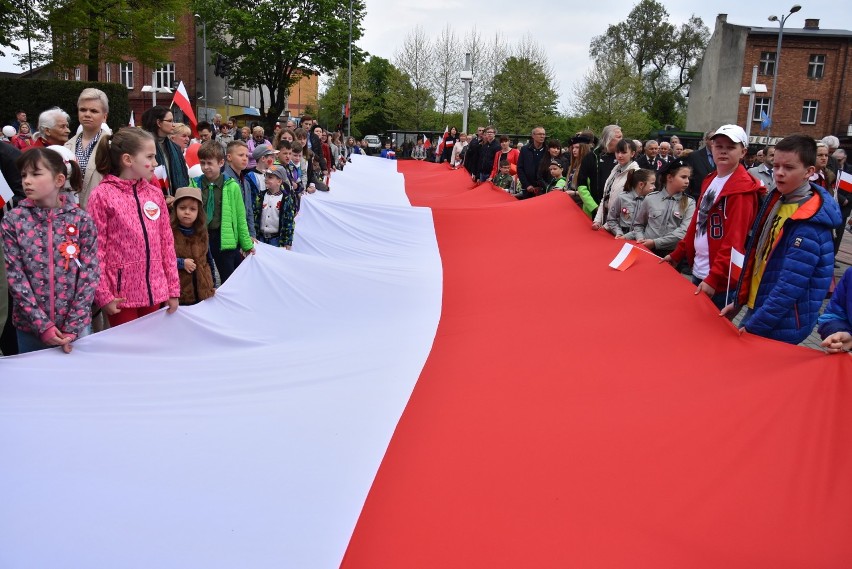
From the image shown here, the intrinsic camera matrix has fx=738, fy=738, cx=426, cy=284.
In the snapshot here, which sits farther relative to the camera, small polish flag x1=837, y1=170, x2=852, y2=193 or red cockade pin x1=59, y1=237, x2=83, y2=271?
small polish flag x1=837, y1=170, x2=852, y2=193

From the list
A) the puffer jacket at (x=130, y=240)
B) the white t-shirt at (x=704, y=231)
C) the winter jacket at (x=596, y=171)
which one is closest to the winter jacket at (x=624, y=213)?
the white t-shirt at (x=704, y=231)

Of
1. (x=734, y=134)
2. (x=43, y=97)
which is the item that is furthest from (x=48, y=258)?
(x=43, y=97)

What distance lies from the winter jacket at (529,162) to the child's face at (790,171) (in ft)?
24.6

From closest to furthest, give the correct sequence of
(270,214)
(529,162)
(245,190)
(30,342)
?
(30,342) < (245,190) < (270,214) < (529,162)

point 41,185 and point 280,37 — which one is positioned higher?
point 280,37

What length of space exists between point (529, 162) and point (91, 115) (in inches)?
284

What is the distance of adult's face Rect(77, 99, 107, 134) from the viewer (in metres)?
5.00

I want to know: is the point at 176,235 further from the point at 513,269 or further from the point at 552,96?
the point at 552,96

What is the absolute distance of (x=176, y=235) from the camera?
485cm

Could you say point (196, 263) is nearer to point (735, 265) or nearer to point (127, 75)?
point (735, 265)

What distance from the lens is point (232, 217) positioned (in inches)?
218

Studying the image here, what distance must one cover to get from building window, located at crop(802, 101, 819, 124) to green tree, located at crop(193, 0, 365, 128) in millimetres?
28194

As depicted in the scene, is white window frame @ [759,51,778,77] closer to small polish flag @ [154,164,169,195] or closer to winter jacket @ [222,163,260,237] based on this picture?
winter jacket @ [222,163,260,237]

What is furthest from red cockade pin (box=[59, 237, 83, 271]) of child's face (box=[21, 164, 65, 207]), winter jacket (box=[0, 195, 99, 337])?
child's face (box=[21, 164, 65, 207])
